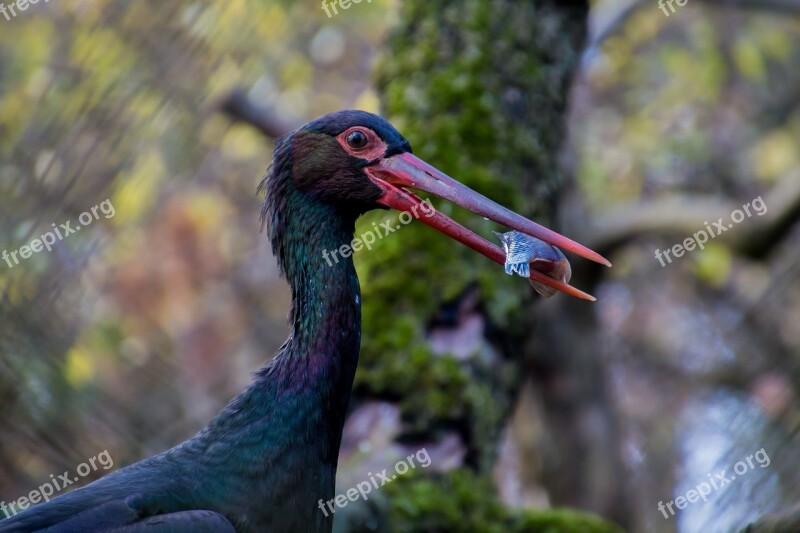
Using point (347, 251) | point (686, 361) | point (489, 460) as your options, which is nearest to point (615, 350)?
point (686, 361)

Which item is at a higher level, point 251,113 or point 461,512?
point 251,113

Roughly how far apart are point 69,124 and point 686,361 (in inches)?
356

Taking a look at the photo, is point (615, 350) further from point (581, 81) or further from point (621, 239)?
point (621, 239)

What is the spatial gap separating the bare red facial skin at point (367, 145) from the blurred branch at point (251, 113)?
4.25m

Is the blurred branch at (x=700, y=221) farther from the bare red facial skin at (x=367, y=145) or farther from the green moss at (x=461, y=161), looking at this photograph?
the bare red facial skin at (x=367, y=145)

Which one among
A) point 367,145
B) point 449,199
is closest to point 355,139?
point 367,145

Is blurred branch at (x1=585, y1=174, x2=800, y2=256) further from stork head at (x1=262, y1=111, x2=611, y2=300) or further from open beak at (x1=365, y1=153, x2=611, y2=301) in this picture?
stork head at (x1=262, y1=111, x2=611, y2=300)

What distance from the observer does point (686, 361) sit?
11.8m

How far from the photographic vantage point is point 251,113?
331 inches

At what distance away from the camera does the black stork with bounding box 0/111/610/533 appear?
11.6 feet

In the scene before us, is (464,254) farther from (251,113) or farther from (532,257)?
(251,113)

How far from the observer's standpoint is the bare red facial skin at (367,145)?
415cm

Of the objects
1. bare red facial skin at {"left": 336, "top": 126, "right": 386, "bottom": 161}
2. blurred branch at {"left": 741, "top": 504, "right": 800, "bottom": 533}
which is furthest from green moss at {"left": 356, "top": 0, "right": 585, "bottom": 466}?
blurred branch at {"left": 741, "top": 504, "right": 800, "bottom": 533}

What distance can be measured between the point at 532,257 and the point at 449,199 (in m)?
0.41
